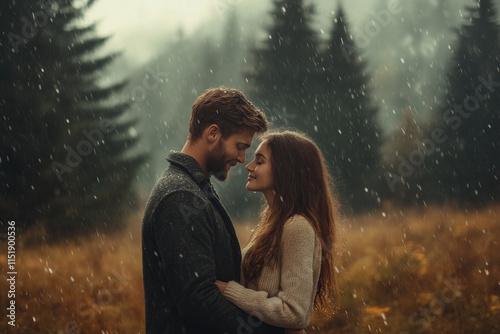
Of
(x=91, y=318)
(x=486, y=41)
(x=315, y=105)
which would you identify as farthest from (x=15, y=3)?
(x=486, y=41)

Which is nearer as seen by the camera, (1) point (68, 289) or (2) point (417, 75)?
(1) point (68, 289)

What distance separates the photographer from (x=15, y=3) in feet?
35.0

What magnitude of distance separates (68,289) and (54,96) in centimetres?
439

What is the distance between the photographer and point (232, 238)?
9.13 ft

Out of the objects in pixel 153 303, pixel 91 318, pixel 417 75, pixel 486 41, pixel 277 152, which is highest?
pixel 277 152

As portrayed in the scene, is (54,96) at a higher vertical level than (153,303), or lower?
lower

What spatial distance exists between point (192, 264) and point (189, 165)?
65 cm

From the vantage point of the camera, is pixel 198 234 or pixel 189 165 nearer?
pixel 198 234

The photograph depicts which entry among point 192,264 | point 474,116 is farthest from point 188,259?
point 474,116

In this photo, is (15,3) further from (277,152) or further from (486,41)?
(486,41)

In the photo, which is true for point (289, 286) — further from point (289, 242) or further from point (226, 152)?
point (226, 152)

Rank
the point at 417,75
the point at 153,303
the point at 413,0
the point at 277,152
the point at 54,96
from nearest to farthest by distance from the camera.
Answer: the point at 153,303 < the point at 277,152 < the point at 54,96 < the point at 417,75 < the point at 413,0

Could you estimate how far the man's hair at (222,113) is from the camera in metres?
2.91

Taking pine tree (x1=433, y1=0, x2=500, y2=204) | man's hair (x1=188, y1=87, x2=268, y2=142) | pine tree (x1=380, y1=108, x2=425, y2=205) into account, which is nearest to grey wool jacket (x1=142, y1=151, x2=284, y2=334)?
man's hair (x1=188, y1=87, x2=268, y2=142)
